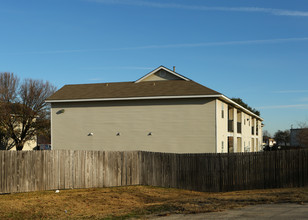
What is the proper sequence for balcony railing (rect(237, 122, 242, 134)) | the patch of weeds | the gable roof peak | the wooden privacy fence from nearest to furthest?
1. the patch of weeds
2. the wooden privacy fence
3. the gable roof peak
4. balcony railing (rect(237, 122, 242, 134))

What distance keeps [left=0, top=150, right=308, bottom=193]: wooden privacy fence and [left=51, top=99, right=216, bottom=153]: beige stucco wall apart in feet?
22.8

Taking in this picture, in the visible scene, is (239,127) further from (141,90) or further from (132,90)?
(132,90)

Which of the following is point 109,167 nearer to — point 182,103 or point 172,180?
point 172,180

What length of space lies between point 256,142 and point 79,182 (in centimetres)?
3806

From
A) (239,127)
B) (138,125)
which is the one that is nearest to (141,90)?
(138,125)

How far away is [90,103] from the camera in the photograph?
30.7 m

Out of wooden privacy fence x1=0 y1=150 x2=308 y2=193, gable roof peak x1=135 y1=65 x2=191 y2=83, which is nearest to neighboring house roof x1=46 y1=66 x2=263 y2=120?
gable roof peak x1=135 y1=65 x2=191 y2=83

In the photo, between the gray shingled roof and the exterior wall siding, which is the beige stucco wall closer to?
the gray shingled roof

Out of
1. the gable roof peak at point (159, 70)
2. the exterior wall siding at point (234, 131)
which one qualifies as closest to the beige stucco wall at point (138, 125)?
the exterior wall siding at point (234, 131)

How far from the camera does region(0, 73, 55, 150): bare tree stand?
149 feet

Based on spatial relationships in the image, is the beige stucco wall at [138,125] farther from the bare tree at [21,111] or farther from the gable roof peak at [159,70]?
the bare tree at [21,111]

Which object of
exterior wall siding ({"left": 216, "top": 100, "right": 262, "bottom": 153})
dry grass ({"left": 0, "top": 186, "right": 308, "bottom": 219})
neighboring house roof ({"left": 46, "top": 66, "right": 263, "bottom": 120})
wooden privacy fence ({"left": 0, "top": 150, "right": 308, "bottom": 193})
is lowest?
dry grass ({"left": 0, "top": 186, "right": 308, "bottom": 219})

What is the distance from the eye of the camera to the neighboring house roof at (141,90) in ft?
91.6

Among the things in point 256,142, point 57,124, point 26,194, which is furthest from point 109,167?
point 256,142
